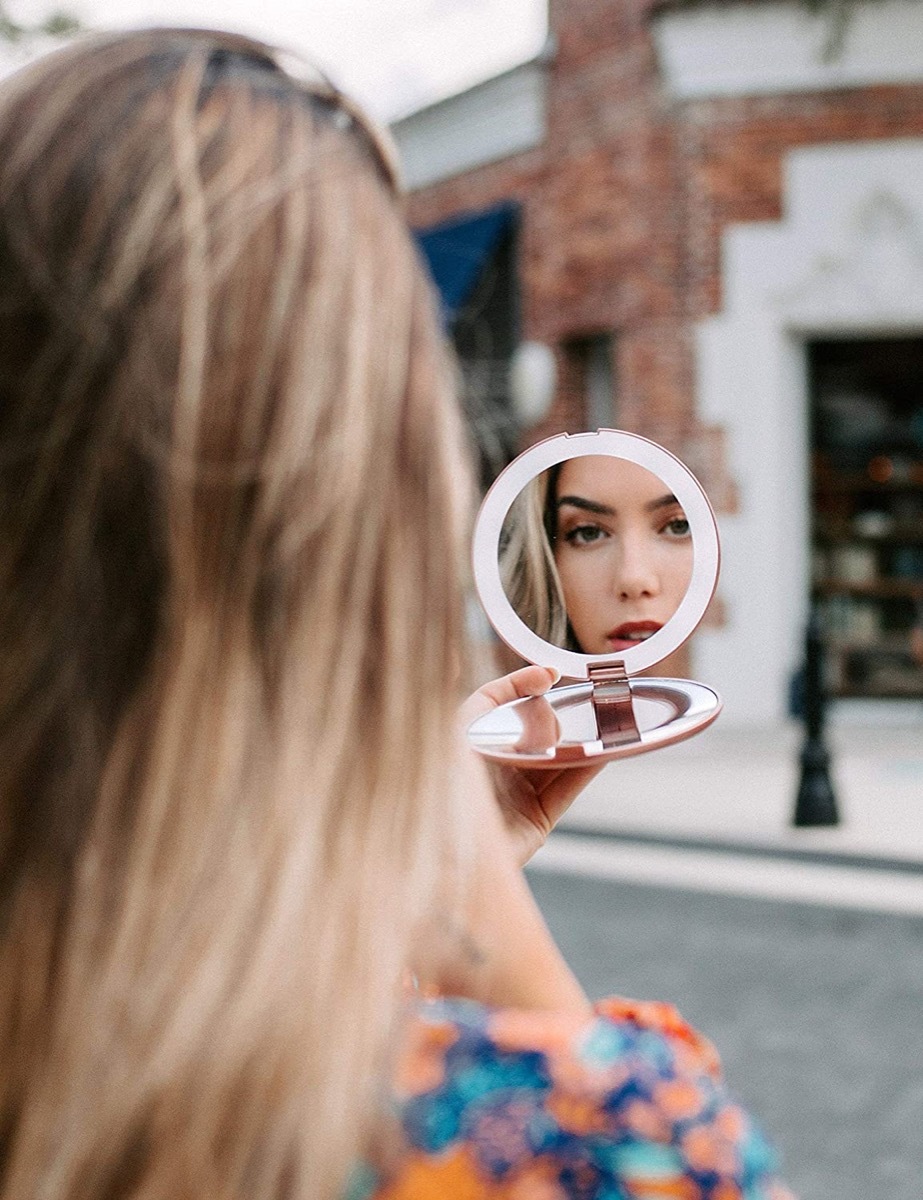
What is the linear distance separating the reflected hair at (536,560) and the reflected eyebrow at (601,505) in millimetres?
11

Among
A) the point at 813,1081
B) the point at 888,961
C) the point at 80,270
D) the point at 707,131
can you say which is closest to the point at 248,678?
the point at 80,270

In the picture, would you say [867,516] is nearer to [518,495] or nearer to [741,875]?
[741,875]

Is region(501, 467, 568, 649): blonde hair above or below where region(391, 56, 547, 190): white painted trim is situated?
below

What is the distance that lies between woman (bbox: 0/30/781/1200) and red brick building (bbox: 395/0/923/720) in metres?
10.7

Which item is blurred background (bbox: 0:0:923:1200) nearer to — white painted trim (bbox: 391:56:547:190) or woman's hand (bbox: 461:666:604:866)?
white painted trim (bbox: 391:56:547:190)

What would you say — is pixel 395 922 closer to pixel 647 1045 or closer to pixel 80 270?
pixel 647 1045

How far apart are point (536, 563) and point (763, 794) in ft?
26.1

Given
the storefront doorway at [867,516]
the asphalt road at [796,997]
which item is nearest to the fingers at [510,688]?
the asphalt road at [796,997]

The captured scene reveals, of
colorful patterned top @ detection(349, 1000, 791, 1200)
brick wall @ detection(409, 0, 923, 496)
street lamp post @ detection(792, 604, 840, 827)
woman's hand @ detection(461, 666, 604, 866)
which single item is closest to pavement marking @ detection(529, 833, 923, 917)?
street lamp post @ detection(792, 604, 840, 827)

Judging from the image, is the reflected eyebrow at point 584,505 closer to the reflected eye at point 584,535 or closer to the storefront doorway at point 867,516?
the reflected eye at point 584,535

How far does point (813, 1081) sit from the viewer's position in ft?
13.6

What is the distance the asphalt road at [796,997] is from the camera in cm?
371

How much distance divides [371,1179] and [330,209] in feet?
1.71

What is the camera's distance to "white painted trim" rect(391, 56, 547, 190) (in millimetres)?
12578
